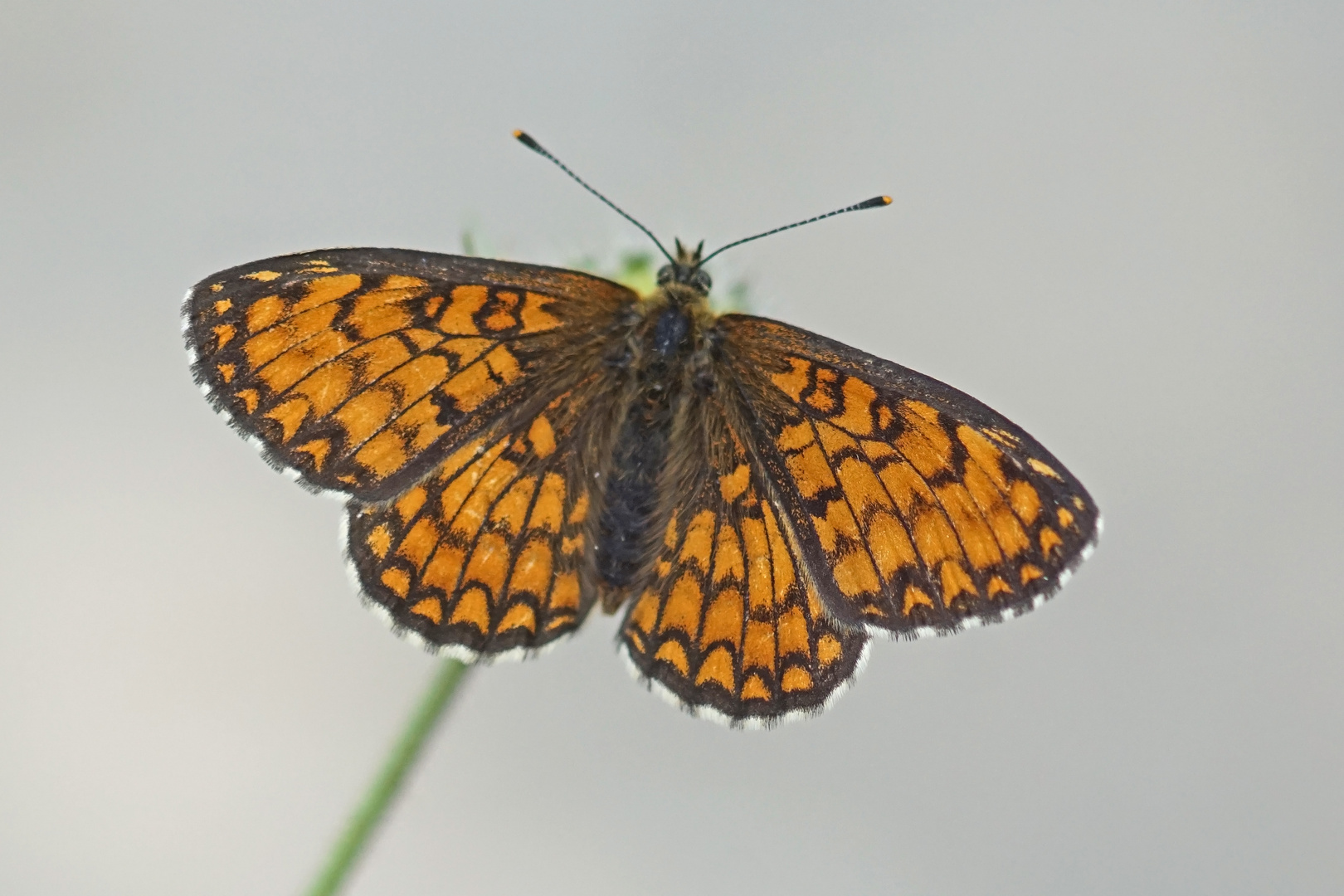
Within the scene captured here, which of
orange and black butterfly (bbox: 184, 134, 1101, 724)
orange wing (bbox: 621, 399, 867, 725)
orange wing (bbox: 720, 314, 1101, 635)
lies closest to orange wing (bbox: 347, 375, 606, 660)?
orange and black butterfly (bbox: 184, 134, 1101, 724)

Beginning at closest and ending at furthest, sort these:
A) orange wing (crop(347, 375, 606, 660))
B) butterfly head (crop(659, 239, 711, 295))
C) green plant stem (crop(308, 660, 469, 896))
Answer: green plant stem (crop(308, 660, 469, 896)) → orange wing (crop(347, 375, 606, 660)) → butterfly head (crop(659, 239, 711, 295))

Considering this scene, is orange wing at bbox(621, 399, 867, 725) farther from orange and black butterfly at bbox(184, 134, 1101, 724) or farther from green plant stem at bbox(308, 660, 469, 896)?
green plant stem at bbox(308, 660, 469, 896)

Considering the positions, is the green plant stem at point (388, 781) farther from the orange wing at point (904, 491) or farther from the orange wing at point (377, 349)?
the orange wing at point (904, 491)

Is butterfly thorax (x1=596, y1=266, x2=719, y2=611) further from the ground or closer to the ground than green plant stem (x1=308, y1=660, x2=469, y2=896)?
further from the ground

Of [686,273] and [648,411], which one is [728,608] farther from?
[686,273]

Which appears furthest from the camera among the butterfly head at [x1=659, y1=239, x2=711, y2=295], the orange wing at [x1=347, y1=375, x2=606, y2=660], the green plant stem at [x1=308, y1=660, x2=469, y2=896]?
the butterfly head at [x1=659, y1=239, x2=711, y2=295]

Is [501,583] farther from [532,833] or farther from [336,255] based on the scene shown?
[532,833]

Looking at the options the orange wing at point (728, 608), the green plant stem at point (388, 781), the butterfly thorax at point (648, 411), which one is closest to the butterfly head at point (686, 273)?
the butterfly thorax at point (648, 411)
